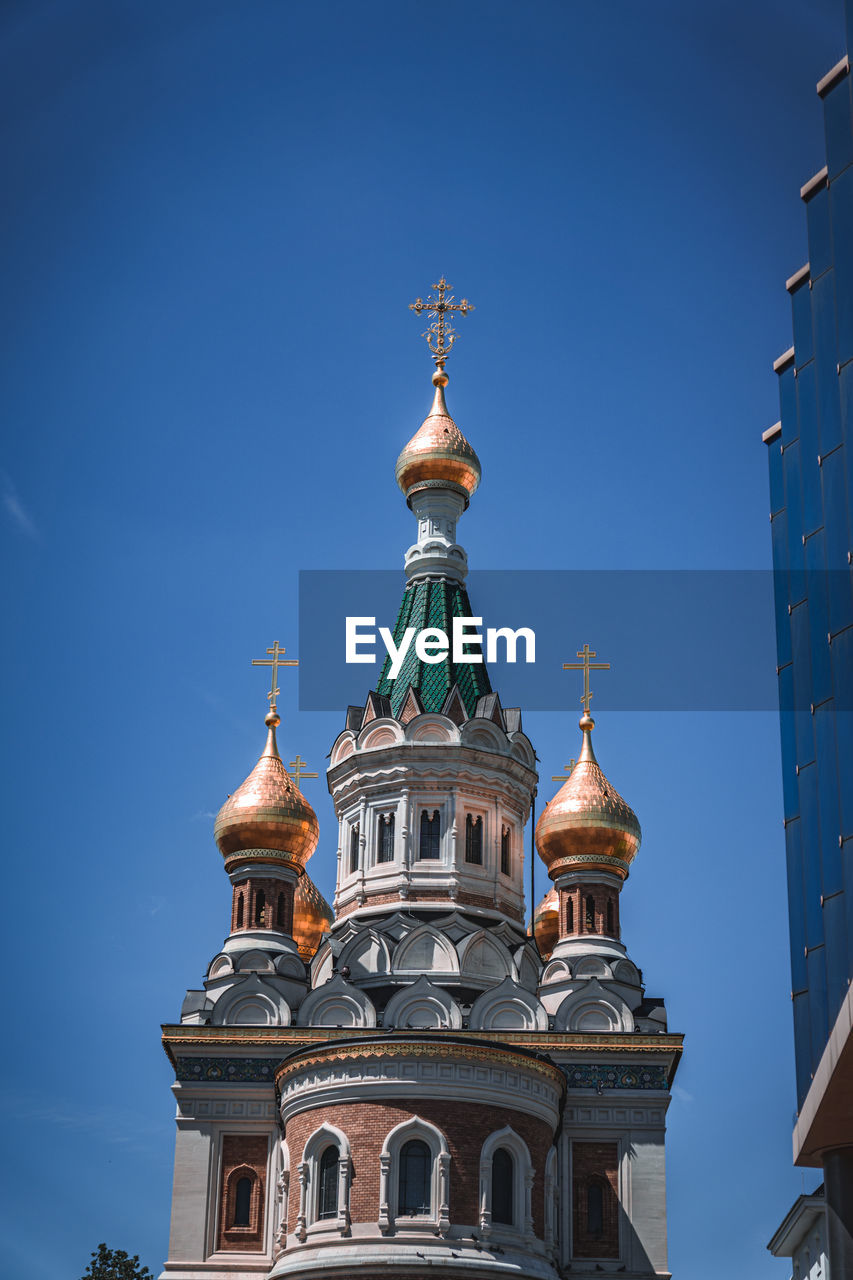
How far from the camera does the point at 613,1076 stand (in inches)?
1132

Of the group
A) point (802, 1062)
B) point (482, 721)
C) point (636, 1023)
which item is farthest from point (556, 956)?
point (802, 1062)

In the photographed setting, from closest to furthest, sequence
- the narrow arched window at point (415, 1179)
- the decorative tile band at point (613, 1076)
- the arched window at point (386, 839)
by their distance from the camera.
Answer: the narrow arched window at point (415, 1179), the decorative tile band at point (613, 1076), the arched window at point (386, 839)

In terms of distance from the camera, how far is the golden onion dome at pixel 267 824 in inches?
1220

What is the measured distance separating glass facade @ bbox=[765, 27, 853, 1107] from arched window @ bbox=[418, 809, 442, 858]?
1224 cm

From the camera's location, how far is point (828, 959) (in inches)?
651

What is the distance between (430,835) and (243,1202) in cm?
678

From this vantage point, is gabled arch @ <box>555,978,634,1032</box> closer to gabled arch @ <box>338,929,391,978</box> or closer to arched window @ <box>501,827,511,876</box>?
arched window @ <box>501,827,511,876</box>

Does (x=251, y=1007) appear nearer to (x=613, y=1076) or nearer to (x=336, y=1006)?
(x=336, y=1006)

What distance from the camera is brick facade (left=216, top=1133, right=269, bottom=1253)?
27.5 m

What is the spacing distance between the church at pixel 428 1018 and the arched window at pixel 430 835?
40mm

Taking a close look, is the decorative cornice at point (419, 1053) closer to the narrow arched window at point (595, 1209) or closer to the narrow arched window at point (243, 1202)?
the narrow arched window at point (243, 1202)

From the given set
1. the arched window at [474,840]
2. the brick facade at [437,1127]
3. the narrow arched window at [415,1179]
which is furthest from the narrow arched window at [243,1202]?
the arched window at [474,840]

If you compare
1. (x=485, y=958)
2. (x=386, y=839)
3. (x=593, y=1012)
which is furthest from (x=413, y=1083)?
(x=386, y=839)

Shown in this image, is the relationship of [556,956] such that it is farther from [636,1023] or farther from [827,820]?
[827,820]
